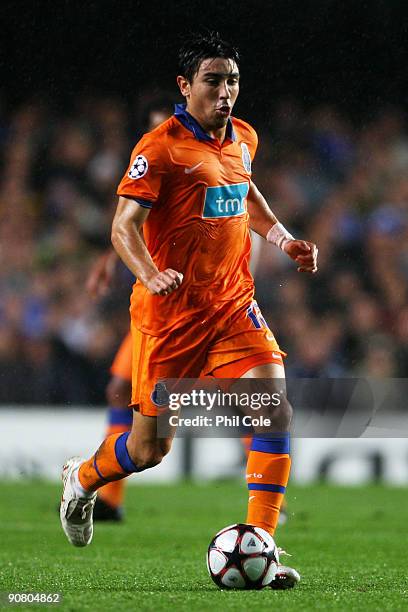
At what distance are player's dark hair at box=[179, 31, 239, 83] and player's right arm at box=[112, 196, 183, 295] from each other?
57cm

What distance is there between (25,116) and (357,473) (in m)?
5.44

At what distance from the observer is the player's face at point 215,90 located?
4641 millimetres

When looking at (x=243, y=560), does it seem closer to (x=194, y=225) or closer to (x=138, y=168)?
(x=194, y=225)

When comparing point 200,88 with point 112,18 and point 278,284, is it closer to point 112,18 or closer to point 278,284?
point 278,284

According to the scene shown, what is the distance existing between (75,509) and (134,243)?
1345mm

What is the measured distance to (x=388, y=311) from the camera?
1215 cm

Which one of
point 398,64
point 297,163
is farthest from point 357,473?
point 398,64

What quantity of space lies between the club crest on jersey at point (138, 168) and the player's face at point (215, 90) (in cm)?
33

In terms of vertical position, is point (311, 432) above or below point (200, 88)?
below

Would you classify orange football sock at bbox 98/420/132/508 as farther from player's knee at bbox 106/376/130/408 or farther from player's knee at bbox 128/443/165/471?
player's knee at bbox 128/443/165/471

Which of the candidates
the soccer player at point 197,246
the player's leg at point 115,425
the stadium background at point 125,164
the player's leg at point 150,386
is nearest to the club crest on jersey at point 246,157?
the soccer player at point 197,246

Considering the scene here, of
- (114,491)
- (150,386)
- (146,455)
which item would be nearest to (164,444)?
(146,455)

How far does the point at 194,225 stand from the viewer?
4727 mm

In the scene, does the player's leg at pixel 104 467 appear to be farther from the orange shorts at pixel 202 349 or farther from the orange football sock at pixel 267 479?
the orange football sock at pixel 267 479
